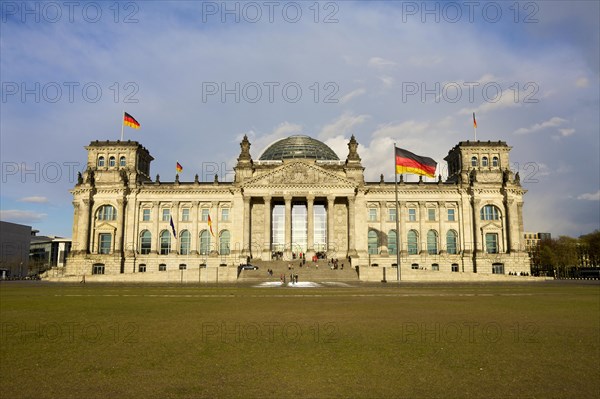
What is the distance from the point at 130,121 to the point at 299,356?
78.8 m

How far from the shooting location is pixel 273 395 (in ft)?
24.6


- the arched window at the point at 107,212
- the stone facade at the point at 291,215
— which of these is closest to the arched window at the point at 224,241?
the stone facade at the point at 291,215

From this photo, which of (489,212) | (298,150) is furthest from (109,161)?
(489,212)

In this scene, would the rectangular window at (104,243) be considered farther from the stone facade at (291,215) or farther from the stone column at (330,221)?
the stone column at (330,221)

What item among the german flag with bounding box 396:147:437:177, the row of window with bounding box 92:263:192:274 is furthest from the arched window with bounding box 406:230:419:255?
the row of window with bounding box 92:263:192:274

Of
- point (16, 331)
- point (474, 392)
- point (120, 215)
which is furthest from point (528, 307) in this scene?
point (120, 215)

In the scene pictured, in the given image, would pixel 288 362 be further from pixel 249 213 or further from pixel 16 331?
pixel 249 213

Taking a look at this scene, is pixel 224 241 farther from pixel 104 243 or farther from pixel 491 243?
pixel 491 243

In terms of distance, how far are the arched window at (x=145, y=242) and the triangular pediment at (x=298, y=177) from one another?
21.7m

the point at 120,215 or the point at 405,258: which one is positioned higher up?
the point at 120,215

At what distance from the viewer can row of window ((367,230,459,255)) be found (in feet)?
301

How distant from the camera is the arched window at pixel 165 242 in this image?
9250cm

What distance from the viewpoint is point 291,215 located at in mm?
93062

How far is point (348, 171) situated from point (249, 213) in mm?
20556
